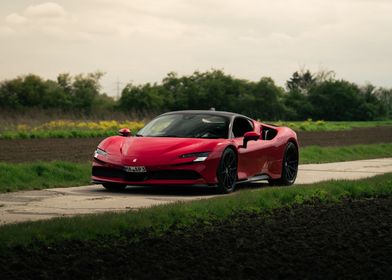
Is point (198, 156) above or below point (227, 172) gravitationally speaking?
above

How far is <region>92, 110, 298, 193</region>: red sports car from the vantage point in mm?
13602

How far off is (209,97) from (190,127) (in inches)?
2024

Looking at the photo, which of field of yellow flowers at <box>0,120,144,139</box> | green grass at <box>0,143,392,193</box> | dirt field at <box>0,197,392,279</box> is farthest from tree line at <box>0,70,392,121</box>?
dirt field at <box>0,197,392,279</box>

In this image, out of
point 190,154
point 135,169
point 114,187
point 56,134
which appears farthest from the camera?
point 56,134

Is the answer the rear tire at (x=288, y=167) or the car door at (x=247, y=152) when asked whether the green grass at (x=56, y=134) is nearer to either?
the rear tire at (x=288, y=167)

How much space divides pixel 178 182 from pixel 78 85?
49598mm

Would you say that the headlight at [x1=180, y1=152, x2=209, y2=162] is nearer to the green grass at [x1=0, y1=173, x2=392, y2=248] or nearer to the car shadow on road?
the car shadow on road

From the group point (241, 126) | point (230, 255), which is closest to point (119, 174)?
point (241, 126)

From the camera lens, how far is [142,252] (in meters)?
7.71

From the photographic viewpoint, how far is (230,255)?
7.66 m

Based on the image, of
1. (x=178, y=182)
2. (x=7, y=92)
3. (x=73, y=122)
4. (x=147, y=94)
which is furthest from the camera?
(x=147, y=94)

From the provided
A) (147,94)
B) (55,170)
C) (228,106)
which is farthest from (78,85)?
(55,170)

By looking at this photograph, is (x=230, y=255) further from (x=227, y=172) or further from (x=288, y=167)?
(x=288, y=167)

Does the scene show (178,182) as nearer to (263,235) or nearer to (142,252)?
(263,235)
